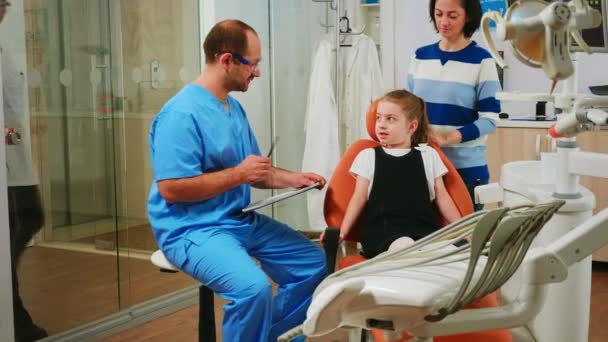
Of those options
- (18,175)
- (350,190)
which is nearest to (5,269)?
(18,175)

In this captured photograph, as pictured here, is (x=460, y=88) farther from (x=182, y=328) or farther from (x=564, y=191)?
(x=182, y=328)

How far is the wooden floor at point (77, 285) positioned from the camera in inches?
104

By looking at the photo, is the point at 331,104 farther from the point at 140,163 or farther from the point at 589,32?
the point at 589,32

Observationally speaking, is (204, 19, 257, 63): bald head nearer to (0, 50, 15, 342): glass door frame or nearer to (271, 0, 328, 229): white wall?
(0, 50, 15, 342): glass door frame

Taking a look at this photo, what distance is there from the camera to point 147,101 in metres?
3.24

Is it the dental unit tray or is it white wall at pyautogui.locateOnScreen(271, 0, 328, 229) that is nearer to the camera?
the dental unit tray

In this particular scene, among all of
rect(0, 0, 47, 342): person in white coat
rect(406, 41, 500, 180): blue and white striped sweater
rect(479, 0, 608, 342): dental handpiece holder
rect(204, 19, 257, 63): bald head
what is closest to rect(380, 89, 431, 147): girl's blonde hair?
rect(406, 41, 500, 180): blue and white striped sweater

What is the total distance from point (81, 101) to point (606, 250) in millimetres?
2720

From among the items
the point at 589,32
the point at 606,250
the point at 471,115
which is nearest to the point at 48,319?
the point at 471,115

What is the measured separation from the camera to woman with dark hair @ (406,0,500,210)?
2.35 meters

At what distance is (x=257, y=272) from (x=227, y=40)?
70 centimetres

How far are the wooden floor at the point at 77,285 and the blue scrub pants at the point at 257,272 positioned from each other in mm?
907

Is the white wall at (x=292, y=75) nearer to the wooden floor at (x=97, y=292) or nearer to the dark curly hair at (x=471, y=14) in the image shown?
the wooden floor at (x=97, y=292)

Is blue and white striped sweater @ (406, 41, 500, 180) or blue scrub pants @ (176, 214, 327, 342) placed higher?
blue and white striped sweater @ (406, 41, 500, 180)
